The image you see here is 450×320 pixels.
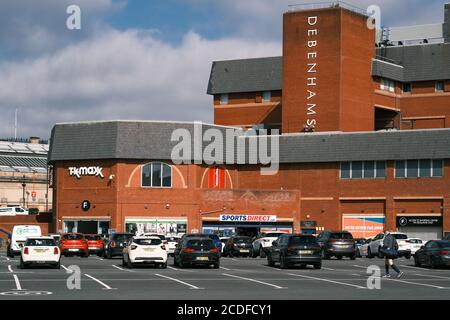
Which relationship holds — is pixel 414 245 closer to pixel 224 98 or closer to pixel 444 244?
pixel 444 244

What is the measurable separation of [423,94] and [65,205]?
1536 inches

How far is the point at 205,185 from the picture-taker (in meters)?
79.1

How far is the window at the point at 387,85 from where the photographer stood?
3643 inches

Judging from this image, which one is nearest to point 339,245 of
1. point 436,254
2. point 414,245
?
point 414,245

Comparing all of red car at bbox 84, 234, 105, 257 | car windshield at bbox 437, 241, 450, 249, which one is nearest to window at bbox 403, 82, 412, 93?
red car at bbox 84, 234, 105, 257

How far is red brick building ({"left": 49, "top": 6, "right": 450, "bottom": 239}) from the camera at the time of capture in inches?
2982

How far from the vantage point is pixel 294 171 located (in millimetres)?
81000

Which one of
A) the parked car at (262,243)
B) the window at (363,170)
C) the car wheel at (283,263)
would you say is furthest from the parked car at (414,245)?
the car wheel at (283,263)

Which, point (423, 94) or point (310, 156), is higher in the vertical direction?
point (423, 94)

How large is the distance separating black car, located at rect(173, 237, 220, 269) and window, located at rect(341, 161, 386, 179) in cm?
3708

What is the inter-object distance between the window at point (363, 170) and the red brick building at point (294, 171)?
0.27 ft

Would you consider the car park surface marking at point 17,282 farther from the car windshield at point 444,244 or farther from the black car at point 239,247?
the black car at point 239,247
